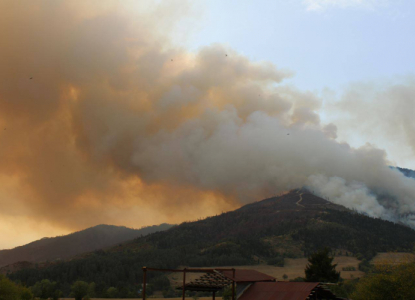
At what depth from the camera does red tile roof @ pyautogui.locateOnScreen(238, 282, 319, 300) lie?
102 ft

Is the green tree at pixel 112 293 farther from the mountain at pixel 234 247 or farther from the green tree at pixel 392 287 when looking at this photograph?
the green tree at pixel 392 287

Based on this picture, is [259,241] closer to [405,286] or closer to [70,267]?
[70,267]

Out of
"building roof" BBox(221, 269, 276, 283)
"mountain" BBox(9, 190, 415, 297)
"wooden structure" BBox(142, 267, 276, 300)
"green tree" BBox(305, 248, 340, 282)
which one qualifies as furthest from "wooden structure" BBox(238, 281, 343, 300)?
"mountain" BBox(9, 190, 415, 297)

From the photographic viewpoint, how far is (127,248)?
169500mm

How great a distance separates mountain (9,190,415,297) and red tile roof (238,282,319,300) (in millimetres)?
65790

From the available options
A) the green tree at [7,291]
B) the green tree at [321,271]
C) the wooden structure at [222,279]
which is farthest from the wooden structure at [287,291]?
the green tree at [7,291]

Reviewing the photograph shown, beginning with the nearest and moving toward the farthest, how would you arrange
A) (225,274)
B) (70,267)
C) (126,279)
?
(225,274), (126,279), (70,267)

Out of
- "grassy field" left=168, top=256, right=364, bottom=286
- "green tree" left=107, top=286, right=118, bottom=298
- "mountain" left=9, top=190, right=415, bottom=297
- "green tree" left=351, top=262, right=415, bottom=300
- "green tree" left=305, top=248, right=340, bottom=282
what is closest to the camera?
"green tree" left=351, top=262, right=415, bottom=300

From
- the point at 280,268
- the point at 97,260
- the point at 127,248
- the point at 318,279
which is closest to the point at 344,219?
the point at 280,268

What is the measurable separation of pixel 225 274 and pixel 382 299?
1610cm

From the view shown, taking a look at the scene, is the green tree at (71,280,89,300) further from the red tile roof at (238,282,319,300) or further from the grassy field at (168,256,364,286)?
the red tile roof at (238,282,319,300)

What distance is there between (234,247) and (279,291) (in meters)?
114

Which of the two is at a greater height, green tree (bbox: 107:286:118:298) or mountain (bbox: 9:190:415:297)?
mountain (bbox: 9:190:415:297)

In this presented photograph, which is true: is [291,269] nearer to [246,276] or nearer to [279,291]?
[246,276]
